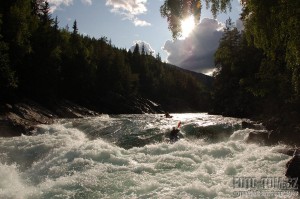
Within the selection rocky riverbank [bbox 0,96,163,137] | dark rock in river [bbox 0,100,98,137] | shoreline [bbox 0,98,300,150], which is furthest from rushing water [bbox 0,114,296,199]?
rocky riverbank [bbox 0,96,163,137]

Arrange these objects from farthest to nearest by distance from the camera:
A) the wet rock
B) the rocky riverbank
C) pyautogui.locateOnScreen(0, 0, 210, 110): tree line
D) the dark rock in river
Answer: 1. pyautogui.locateOnScreen(0, 0, 210, 110): tree line
2. the rocky riverbank
3. the dark rock in river
4. the wet rock

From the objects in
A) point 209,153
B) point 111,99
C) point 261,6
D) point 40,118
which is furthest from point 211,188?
point 111,99

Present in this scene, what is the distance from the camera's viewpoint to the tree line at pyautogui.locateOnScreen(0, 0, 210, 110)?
3031 centimetres

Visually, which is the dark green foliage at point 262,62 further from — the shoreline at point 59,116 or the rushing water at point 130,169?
the rushing water at point 130,169

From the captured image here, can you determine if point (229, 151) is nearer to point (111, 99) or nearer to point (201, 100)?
point (111, 99)

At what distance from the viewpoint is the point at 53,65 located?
139ft

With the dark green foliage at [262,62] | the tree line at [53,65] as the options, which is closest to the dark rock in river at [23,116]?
the tree line at [53,65]

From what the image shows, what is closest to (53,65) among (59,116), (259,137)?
(59,116)

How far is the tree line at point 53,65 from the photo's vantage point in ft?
99.5

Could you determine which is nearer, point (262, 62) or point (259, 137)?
point (262, 62)

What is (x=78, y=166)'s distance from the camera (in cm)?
1295

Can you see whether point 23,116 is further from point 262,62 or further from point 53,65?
point 262,62

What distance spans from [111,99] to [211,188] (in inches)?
2064

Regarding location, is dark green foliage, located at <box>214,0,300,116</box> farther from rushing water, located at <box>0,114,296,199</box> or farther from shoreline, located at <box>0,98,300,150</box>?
rushing water, located at <box>0,114,296,199</box>
